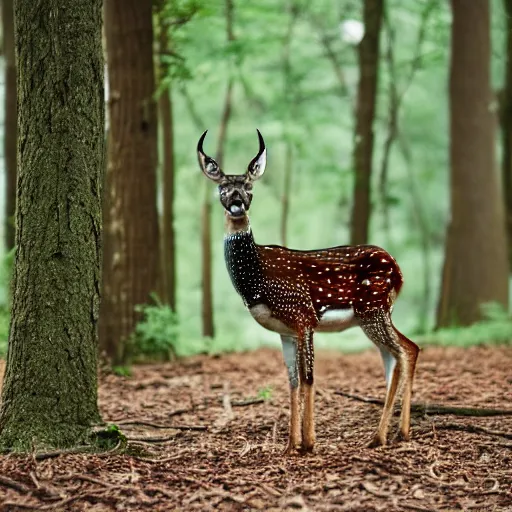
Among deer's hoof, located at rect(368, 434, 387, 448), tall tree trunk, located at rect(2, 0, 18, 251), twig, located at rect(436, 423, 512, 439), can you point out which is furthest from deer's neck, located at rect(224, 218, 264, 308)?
tall tree trunk, located at rect(2, 0, 18, 251)

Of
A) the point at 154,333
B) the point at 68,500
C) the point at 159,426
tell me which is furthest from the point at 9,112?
the point at 68,500

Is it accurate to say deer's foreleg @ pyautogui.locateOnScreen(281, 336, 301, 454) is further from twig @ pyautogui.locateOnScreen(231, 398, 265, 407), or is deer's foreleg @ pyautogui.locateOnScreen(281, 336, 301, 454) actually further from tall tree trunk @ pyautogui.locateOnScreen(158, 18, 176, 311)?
tall tree trunk @ pyautogui.locateOnScreen(158, 18, 176, 311)

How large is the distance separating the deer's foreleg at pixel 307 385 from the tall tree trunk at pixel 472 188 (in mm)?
10081

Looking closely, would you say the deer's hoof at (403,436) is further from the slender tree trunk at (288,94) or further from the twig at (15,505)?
the slender tree trunk at (288,94)

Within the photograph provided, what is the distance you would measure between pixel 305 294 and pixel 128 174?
5710 millimetres

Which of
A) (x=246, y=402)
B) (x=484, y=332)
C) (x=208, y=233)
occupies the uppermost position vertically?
(x=208, y=233)


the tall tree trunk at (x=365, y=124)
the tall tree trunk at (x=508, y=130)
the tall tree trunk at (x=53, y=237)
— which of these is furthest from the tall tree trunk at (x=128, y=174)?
the tall tree trunk at (x=508, y=130)

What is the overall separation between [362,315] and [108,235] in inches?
228

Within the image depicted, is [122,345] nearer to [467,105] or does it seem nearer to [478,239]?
[478,239]

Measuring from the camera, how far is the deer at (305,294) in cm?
574

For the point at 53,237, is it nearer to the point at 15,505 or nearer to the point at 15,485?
the point at 15,485

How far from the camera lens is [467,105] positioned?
52.1 ft

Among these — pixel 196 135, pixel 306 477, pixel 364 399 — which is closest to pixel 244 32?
pixel 196 135

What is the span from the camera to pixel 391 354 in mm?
6215
